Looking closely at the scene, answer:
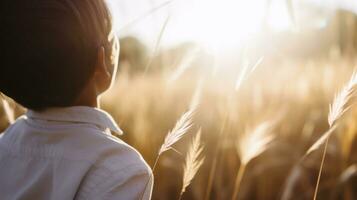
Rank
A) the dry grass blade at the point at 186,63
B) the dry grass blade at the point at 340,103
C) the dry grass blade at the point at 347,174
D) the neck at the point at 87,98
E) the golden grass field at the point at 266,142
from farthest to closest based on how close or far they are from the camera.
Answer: the golden grass field at the point at 266,142 < the dry grass blade at the point at 347,174 < the dry grass blade at the point at 186,63 < the neck at the point at 87,98 < the dry grass blade at the point at 340,103

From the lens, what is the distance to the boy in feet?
3.41

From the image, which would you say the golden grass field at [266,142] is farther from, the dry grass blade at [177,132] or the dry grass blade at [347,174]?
the dry grass blade at [177,132]

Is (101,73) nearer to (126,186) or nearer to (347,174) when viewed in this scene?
(126,186)

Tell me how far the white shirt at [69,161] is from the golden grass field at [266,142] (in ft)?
1.58

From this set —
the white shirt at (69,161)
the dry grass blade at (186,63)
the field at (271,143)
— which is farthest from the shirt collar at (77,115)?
the field at (271,143)

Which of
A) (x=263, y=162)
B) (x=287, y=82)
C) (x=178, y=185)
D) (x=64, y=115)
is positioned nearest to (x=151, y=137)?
(x=178, y=185)

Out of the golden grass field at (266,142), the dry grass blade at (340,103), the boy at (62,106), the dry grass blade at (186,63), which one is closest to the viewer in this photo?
the dry grass blade at (340,103)

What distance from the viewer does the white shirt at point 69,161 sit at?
1.02 metres

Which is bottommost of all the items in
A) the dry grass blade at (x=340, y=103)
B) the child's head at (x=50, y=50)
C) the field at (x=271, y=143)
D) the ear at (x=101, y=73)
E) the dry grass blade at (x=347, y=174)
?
the field at (x=271, y=143)

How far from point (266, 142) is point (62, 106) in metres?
0.69

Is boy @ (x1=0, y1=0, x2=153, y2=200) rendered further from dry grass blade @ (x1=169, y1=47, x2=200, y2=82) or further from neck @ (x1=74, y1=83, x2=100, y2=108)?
dry grass blade @ (x1=169, y1=47, x2=200, y2=82)

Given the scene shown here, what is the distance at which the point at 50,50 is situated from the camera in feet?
3.49

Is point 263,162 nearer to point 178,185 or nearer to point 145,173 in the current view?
point 178,185

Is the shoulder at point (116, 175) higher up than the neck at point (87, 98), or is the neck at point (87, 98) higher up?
the neck at point (87, 98)
